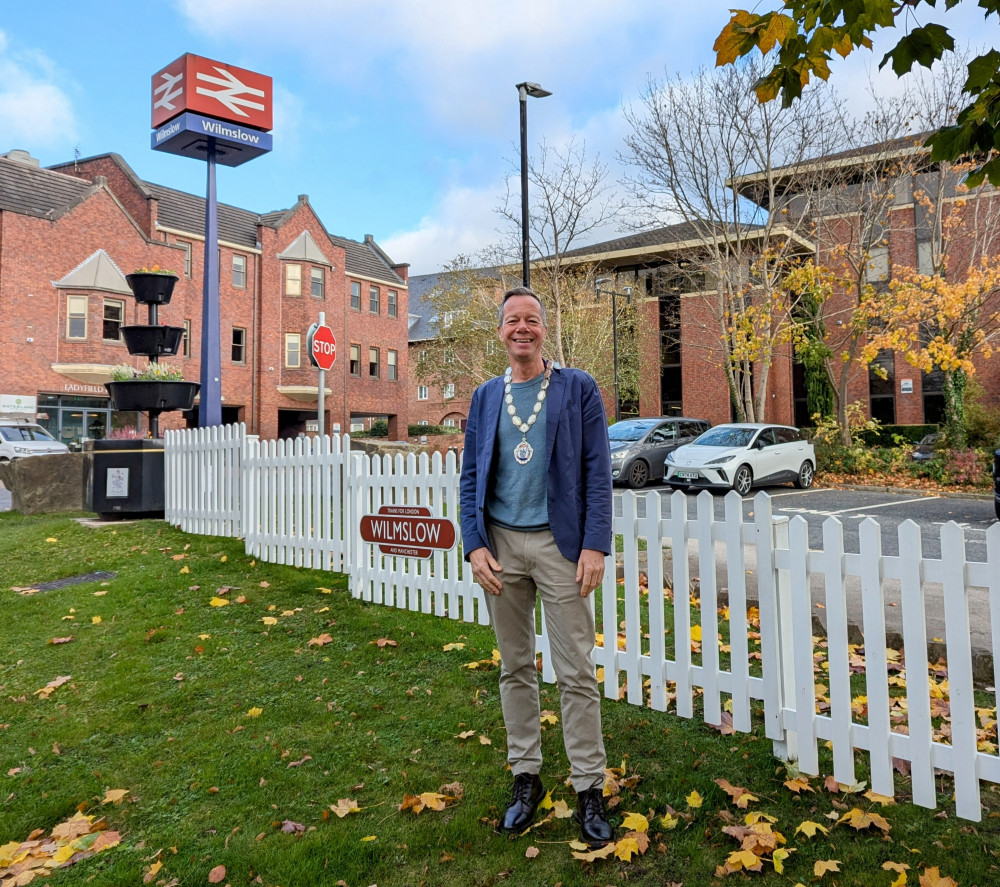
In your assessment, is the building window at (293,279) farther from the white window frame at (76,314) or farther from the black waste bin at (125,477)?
the black waste bin at (125,477)

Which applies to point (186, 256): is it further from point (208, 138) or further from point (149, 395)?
point (149, 395)

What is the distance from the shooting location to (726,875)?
8.98ft

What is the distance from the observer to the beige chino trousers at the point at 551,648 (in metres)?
3.07

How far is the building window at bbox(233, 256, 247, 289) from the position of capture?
35.2 m

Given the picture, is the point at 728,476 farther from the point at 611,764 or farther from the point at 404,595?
the point at 611,764

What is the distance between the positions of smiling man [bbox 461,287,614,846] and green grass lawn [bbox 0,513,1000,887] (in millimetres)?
301

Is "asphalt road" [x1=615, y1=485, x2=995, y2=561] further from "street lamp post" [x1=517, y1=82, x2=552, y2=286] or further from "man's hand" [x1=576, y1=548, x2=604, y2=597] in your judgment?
"man's hand" [x1=576, y1=548, x2=604, y2=597]

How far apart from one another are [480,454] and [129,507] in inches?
342

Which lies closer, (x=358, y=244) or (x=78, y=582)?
(x=78, y=582)

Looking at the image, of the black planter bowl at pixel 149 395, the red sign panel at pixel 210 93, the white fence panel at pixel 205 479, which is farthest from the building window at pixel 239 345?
the white fence panel at pixel 205 479

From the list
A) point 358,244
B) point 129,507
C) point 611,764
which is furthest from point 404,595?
point 358,244

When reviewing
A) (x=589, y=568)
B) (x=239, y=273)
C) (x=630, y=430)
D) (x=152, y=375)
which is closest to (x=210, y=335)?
(x=152, y=375)

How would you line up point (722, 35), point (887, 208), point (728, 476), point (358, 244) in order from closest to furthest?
point (722, 35) → point (728, 476) → point (887, 208) → point (358, 244)

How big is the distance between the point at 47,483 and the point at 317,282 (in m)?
27.5
